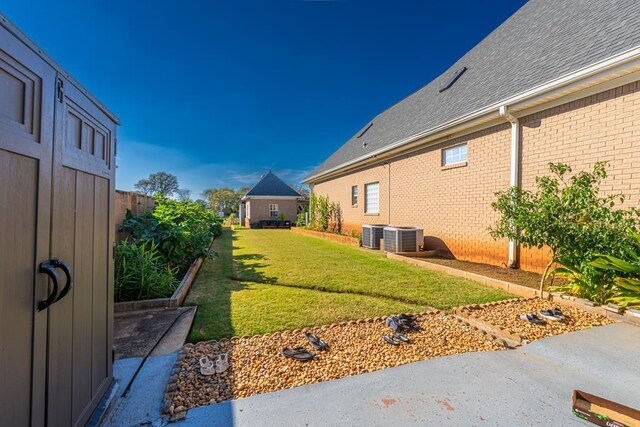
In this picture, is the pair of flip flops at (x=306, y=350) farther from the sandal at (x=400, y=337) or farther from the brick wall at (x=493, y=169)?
the brick wall at (x=493, y=169)

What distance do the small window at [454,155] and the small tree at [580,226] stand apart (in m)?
3.16

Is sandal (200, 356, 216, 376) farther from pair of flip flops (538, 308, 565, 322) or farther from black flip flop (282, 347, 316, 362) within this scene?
pair of flip flops (538, 308, 565, 322)

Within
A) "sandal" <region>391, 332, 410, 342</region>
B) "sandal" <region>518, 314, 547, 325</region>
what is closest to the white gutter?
"sandal" <region>518, 314, 547, 325</region>

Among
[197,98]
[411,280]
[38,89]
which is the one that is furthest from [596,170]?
[197,98]

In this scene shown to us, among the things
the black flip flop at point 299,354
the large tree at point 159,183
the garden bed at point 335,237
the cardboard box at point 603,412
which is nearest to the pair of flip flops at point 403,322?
the black flip flop at point 299,354

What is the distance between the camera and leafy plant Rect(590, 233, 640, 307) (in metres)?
3.39

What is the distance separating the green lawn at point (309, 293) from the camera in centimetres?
356

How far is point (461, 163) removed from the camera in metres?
7.47

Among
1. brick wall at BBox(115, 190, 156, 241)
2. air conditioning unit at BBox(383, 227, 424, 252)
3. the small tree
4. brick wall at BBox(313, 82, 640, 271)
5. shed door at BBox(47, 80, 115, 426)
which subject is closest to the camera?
shed door at BBox(47, 80, 115, 426)

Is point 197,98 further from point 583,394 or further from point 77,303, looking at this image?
point 583,394

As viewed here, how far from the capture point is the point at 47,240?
1360 mm

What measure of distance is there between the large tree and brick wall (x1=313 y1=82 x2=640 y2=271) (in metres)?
63.4

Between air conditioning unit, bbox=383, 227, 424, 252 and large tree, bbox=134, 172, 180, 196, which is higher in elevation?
large tree, bbox=134, 172, 180, 196

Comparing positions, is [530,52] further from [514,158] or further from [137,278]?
[137,278]
